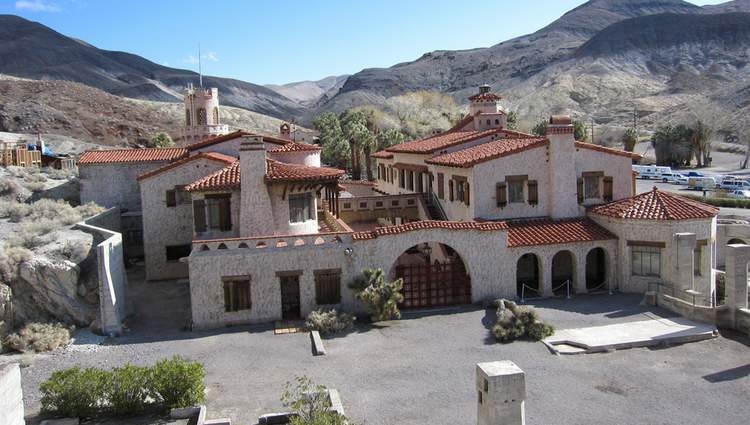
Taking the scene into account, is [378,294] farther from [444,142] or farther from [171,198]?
[444,142]

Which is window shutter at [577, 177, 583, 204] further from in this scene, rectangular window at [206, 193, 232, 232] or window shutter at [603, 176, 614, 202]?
rectangular window at [206, 193, 232, 232]

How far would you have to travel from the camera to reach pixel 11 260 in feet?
83.5

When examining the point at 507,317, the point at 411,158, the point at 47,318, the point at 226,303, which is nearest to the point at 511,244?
the point at 507,317

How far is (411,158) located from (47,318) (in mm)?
22990

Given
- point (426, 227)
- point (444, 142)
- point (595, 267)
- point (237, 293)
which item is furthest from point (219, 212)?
point (595, 267)

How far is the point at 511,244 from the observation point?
2759 centimetres

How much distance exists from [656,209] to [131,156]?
1094 inches

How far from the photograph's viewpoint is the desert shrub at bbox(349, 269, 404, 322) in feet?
81.5

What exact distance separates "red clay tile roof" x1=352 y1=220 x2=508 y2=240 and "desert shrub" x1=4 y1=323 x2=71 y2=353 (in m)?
11.2

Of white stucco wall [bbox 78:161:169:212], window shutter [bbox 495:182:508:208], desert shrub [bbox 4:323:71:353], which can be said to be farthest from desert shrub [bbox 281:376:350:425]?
white stucco wall [bbox 78:161:169:212]

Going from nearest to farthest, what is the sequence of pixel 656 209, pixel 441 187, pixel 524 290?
pixel 656 209, pixel 524 290, pixel 441 187

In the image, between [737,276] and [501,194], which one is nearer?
Result: [737,276]

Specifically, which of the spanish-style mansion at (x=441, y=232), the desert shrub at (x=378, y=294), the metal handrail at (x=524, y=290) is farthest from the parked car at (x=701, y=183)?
the desert shrub at (x=378, y=294)

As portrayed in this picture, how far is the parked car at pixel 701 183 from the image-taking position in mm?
59938
